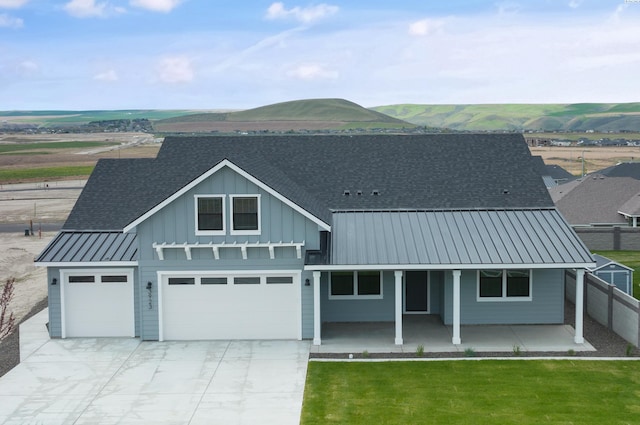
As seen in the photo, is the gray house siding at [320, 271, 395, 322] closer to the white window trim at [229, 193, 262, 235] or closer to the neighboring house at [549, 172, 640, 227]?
the white window trim at [229, 193, 262, 235]

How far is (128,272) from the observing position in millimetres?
21156

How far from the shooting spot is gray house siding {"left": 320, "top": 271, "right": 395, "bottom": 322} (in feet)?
72.4

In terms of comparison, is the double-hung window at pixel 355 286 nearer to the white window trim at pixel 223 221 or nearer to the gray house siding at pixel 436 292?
the gray house siding at pixel 436 292

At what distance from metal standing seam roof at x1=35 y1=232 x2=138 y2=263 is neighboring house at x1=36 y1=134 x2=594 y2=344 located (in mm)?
59

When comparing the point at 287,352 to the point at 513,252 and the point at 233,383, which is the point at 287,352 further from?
the point at 513,252

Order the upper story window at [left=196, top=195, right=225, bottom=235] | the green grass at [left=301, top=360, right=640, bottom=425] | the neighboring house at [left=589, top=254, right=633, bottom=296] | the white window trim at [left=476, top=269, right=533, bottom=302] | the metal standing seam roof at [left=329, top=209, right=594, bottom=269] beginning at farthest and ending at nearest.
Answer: the neighboring house at [left=589, top=254, right=633, bottom=296] → the white window trim at [left=476, top=269, right=533, bottom=302] → the upper story window at [left=196, top=195, right=225, bottom=235] → the metal standing seam roof at [left=329, top=209, right=594, bottom=269] → the green grass at [left=301, top=360, right=640, bottom=425]

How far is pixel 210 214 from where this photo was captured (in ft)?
66.1

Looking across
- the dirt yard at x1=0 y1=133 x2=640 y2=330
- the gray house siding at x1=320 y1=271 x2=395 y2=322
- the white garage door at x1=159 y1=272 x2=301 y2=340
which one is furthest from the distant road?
the gray house siding at x1=320 y1=271 x2=395 y2=322

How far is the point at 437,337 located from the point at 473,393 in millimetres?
4527

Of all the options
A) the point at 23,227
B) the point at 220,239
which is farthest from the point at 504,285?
the point at 23,227

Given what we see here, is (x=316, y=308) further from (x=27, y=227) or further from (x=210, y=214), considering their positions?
(x=27, y=227)

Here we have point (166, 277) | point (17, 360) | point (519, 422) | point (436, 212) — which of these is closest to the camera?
point (519, 422)

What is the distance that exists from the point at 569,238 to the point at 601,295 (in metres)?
2.51

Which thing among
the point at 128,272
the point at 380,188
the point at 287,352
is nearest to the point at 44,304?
the point at 128,272
